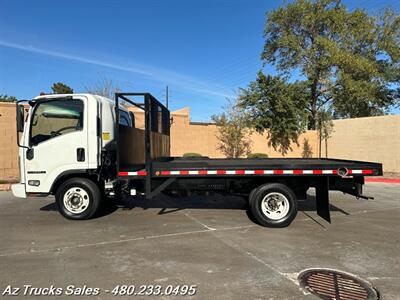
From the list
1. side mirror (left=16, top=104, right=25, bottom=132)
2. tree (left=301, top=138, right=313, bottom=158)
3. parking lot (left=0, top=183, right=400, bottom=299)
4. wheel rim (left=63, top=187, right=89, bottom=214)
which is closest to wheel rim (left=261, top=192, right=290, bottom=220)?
parking lot (left=0, top=183, right=400, bottom=299)

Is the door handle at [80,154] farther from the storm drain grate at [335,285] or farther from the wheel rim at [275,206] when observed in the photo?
the storm drain grate at [335,285]

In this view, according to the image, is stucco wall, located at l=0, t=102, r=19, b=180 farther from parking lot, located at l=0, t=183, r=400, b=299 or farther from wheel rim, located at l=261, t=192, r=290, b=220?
wheel rim, located at l=261, t=192, r=290, b=220

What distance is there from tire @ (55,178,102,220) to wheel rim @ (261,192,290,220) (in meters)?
3.42

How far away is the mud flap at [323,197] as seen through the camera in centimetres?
736

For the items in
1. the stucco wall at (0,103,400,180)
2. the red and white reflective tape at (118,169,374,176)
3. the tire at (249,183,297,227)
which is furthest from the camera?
the stucco wall at (0,103,400,180)

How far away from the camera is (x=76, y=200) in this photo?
7.82 m

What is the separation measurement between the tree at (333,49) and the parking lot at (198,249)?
1906cm

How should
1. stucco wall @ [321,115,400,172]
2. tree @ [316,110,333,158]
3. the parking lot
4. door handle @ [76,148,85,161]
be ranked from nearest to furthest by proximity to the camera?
the parking lot
door handle @ [76,148,85,161]
stucco wall @ [321,115,400,172]
tree @ [316,110,333,158]

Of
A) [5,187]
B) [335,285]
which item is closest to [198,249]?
[335,285]

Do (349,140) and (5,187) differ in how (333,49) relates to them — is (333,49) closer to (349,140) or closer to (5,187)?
(349,140)

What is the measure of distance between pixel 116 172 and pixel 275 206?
11.1 feet

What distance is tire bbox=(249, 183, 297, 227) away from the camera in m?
7.29

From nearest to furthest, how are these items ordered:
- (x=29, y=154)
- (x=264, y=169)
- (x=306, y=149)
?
(x=264, y=169)
(x=29, y=154)
(x=306, y=149)

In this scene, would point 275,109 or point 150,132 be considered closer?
point 150,132
